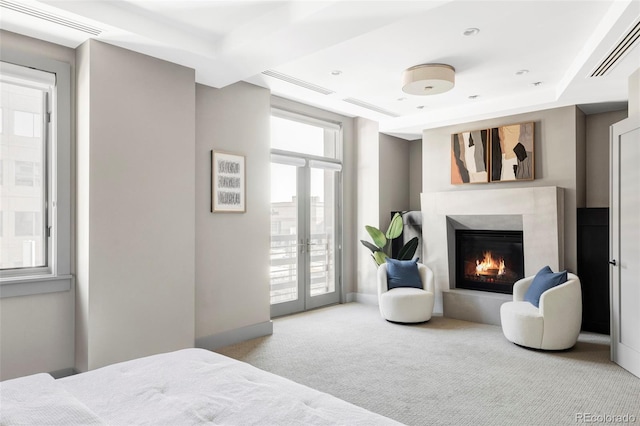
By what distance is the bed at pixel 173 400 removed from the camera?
142cm

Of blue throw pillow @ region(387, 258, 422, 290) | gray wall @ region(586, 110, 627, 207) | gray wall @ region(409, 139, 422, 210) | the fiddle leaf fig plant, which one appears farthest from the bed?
gray wall @ region(409, 139, 422, 210)

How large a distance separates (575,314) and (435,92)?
2.59 meters

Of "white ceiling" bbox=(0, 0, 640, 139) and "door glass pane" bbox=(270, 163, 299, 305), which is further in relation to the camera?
"door glass pane" bbox=(270, 163, 299, 305)

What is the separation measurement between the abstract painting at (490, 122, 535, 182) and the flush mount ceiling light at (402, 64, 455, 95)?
1556mm

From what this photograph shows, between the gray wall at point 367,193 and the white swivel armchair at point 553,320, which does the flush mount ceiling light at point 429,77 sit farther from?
the white swivel armchair at point 553,320

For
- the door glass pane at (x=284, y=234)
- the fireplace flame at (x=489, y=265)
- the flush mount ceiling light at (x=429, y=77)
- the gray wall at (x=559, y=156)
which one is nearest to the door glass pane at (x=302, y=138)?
the door glass pane at (x=284, y=234)

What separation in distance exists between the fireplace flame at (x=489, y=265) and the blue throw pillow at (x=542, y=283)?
0.94 meters

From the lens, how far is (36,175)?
10.8 ft

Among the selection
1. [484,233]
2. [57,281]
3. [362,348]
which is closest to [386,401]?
[362,348]

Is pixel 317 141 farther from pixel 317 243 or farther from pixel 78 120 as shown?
pixel 78 120

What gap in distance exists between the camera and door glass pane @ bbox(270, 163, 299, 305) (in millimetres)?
5484

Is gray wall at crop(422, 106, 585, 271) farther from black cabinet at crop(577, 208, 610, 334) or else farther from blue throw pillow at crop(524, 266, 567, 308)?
blue throw pillow at crop(524, 266, 567, 308)

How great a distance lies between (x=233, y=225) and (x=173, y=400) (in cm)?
297
